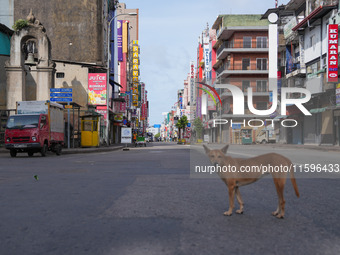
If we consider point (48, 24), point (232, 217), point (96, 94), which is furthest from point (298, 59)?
point (232, 217)

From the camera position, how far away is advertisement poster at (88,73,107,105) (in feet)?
118

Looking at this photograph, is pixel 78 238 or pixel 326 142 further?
pixel 326 142

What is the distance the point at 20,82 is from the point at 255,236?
28.6 meters

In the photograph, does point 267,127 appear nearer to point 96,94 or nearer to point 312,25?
point 312,25

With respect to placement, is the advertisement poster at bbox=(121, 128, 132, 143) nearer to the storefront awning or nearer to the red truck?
the red truck

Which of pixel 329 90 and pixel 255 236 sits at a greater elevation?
pixel 329 90

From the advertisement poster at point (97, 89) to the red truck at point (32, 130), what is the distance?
13.6 meters

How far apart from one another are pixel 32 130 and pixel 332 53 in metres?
24.7

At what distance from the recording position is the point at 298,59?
43594 mm

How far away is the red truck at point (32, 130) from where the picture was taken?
764 inches

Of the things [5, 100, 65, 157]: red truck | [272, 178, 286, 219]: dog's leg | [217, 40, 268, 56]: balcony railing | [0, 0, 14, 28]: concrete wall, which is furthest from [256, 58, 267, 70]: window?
[272, 178, 286, 219]: dog's leg

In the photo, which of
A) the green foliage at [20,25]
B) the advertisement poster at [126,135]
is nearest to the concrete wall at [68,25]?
the advertisement poster at [126,135]

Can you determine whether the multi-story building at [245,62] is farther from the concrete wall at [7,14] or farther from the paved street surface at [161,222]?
the paved street surface at [161,222]

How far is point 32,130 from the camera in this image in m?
19.5
